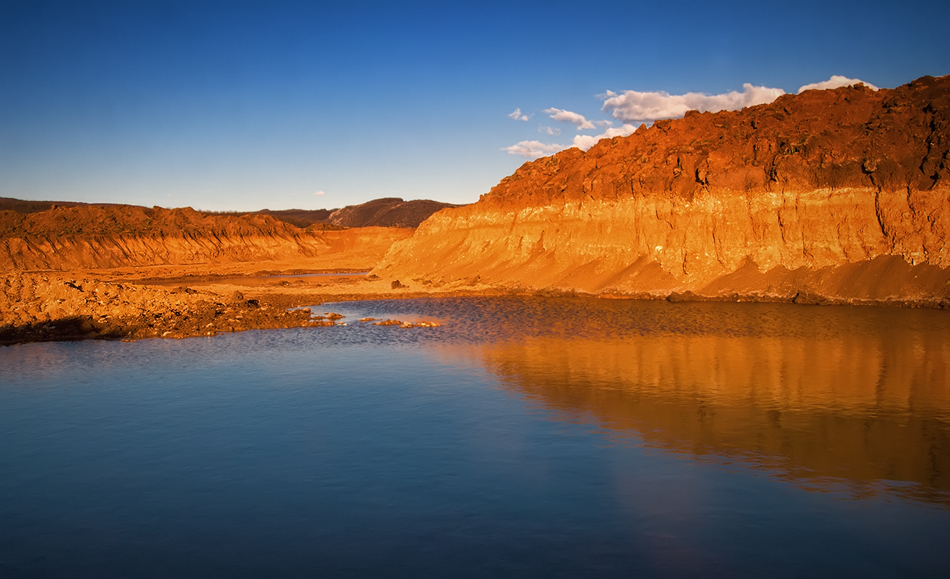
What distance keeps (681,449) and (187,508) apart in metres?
6.84

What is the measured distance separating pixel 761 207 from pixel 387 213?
397 feet

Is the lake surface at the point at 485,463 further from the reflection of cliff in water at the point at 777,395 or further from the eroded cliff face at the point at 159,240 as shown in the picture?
the eroded cliff face at the point at 159,240

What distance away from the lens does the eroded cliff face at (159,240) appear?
64.3 meters

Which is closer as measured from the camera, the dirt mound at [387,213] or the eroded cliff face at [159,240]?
the eroded cliff face at [159,240]

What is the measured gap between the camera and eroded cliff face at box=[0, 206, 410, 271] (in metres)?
64.3

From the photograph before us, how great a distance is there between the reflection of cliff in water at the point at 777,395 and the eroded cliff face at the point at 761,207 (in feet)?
29.4

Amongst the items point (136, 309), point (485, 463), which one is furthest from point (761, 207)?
point (136, 309)

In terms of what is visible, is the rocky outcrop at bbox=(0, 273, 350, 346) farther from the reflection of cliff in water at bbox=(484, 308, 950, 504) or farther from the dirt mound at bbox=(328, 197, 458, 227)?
the dirt mound at bbox=(328, 197, 458, 227)

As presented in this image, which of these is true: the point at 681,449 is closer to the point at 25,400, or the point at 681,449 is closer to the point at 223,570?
the point at 223,570

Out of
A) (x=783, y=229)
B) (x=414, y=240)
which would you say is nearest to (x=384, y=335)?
(x=783, y=229)

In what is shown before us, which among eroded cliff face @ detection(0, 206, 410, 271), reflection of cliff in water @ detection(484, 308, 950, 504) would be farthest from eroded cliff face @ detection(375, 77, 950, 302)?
eroded cliff face @ detection(0, 206, 410, 271)

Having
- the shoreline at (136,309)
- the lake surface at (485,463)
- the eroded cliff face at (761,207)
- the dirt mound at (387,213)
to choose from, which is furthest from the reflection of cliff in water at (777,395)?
the dirt mound at (387,213)

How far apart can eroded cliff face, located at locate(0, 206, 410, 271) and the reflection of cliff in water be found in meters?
56.5

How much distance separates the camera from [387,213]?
479 ft
